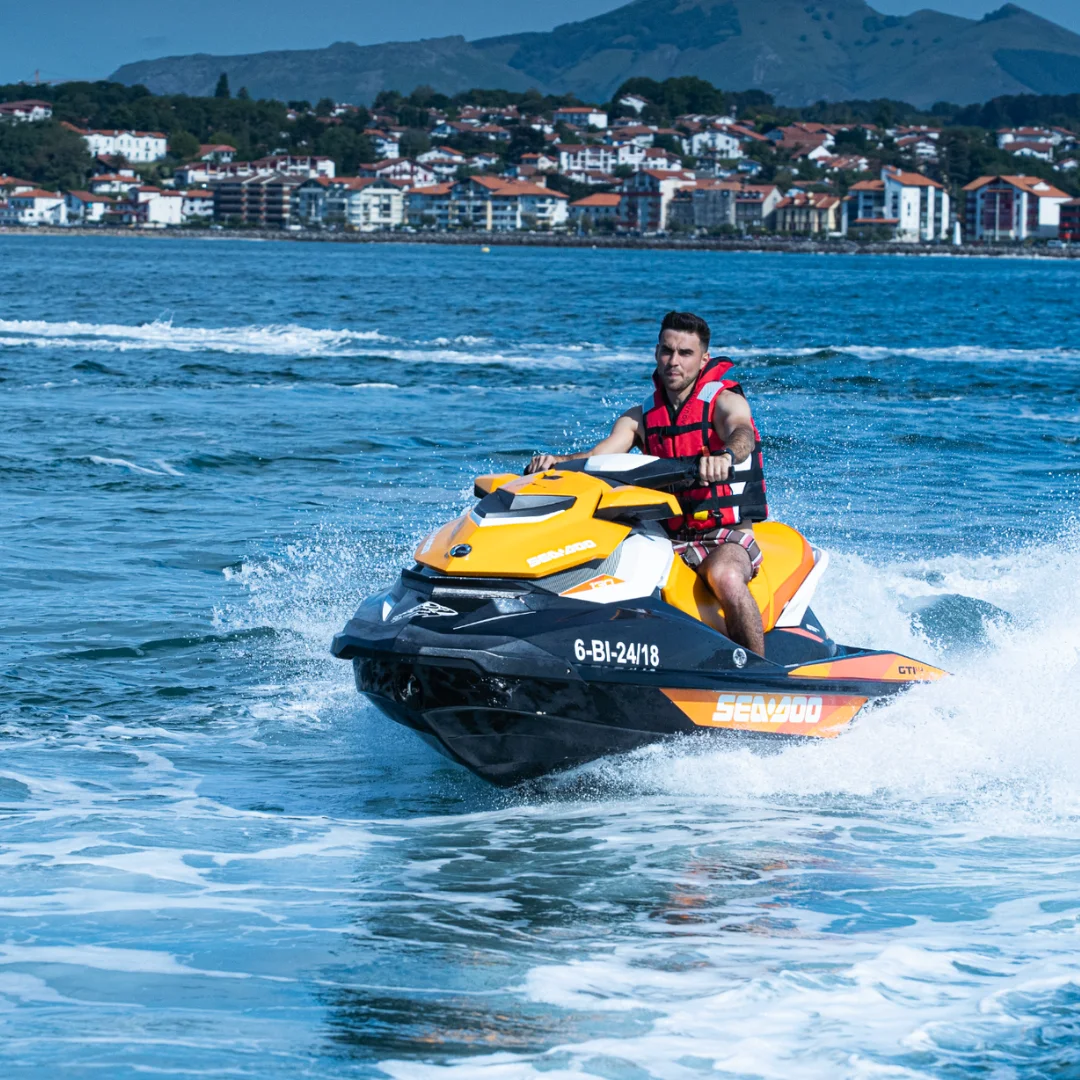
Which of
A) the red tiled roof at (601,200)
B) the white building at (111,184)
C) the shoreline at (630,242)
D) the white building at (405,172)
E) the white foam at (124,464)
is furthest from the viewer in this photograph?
the white building at (111,184)

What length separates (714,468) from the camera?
5.96m

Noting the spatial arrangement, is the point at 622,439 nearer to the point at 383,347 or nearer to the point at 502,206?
the point at 383,347

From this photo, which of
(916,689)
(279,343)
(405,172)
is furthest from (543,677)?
(405,172)

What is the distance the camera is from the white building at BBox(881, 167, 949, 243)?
157750mm

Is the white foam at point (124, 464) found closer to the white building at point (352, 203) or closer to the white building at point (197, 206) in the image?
the white building at point (352, 203)

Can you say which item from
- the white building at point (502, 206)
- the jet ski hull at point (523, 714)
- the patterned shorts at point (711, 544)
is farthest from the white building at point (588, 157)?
the jet ski hull at point (523, 714)

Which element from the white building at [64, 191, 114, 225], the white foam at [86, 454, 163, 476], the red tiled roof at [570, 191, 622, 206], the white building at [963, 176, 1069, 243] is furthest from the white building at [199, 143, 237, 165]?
the white foam at [86, 454, 163, 476]

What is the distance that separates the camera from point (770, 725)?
6168 mm

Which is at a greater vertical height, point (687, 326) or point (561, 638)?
point (687, 326)

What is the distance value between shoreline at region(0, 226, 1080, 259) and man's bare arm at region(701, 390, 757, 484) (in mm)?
132173

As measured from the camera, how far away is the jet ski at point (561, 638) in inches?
222

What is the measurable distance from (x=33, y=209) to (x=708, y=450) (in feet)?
548

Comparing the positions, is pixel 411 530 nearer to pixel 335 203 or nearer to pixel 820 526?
pixel 820 526

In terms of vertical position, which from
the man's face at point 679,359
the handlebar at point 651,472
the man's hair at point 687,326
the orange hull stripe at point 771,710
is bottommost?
the orange hull stripe at point 771,710
